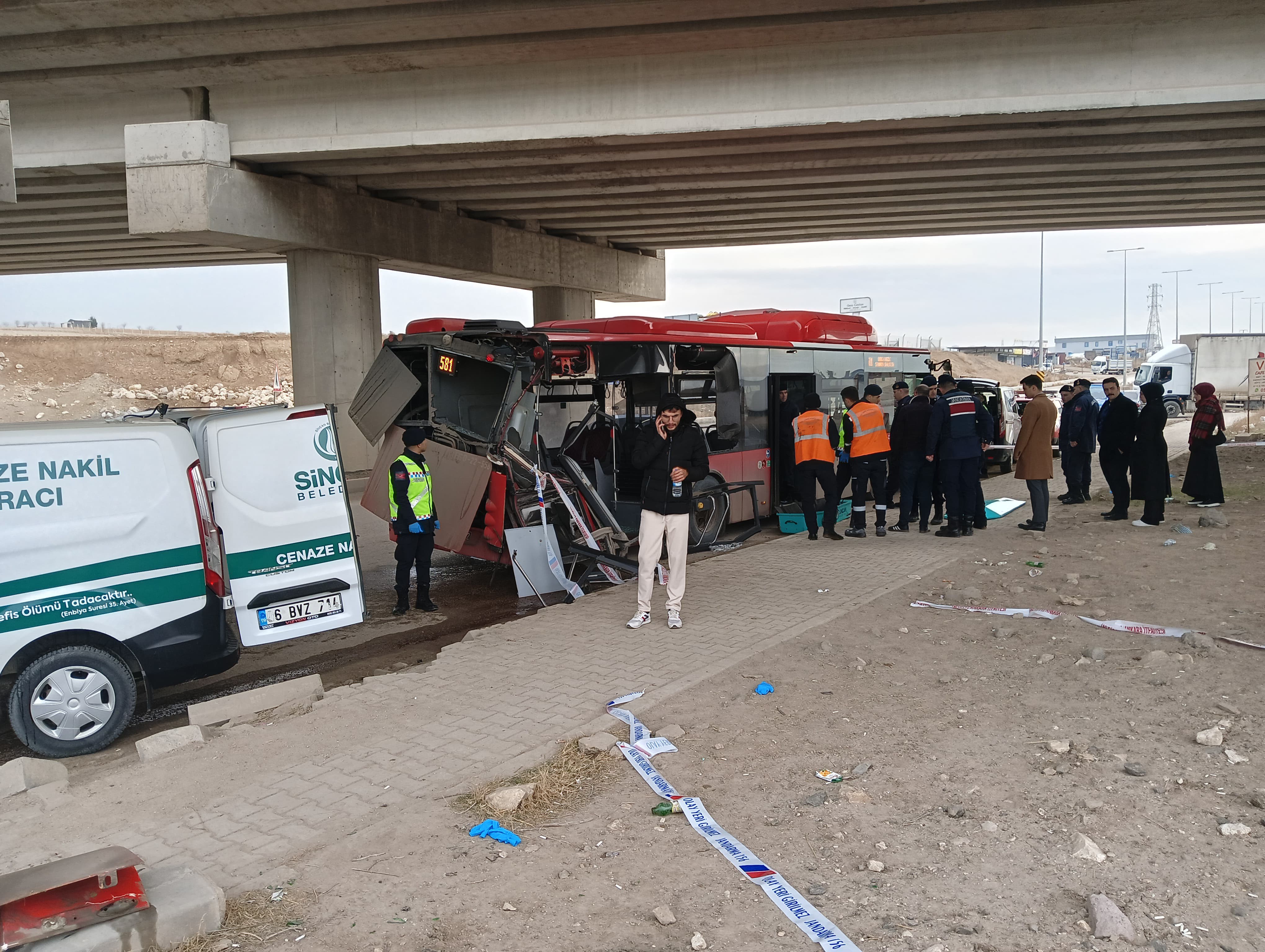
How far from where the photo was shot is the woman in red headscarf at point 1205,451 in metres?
11.5

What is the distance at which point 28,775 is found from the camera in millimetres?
4641

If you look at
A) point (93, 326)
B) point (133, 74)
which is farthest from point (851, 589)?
point (93, 326)

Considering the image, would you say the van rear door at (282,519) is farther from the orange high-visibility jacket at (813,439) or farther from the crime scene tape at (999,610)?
the orange high-visibility jacket at (813,439)

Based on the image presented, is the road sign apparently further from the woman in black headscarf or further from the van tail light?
the van tail light

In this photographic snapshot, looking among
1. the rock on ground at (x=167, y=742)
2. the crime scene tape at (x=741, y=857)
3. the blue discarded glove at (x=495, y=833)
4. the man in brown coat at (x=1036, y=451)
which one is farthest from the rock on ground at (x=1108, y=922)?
the man in brown coat at (x=1036, y=451)

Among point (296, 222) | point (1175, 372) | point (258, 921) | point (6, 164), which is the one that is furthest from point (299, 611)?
point (1175, 372)

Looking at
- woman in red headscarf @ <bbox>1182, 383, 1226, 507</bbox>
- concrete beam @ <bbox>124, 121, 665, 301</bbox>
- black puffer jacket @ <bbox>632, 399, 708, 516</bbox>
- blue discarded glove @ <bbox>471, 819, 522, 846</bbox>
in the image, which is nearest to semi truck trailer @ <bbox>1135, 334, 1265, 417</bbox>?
concrete beam @ <bbox>124, 121, 665, 301</bbox>

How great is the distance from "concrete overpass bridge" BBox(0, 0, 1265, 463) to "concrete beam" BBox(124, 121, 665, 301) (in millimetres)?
55

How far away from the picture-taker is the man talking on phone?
23.5 feet

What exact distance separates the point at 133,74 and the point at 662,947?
1642 cm

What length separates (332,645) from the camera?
779 cm

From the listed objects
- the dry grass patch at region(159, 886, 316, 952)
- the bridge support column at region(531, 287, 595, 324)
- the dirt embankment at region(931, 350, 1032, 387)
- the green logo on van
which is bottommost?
the dry grass patch at region(159, 886, 316, 952)

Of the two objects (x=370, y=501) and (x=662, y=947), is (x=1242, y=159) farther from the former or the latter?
(x=662, y=947)

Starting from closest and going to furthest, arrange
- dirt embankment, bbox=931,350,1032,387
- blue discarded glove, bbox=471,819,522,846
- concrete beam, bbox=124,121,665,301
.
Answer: blue discarded glove, bbox=471,819,522,846 < concrete beam, bbox=124,121,665,301 < dirt embankment, bbox=931,350,1032,387
